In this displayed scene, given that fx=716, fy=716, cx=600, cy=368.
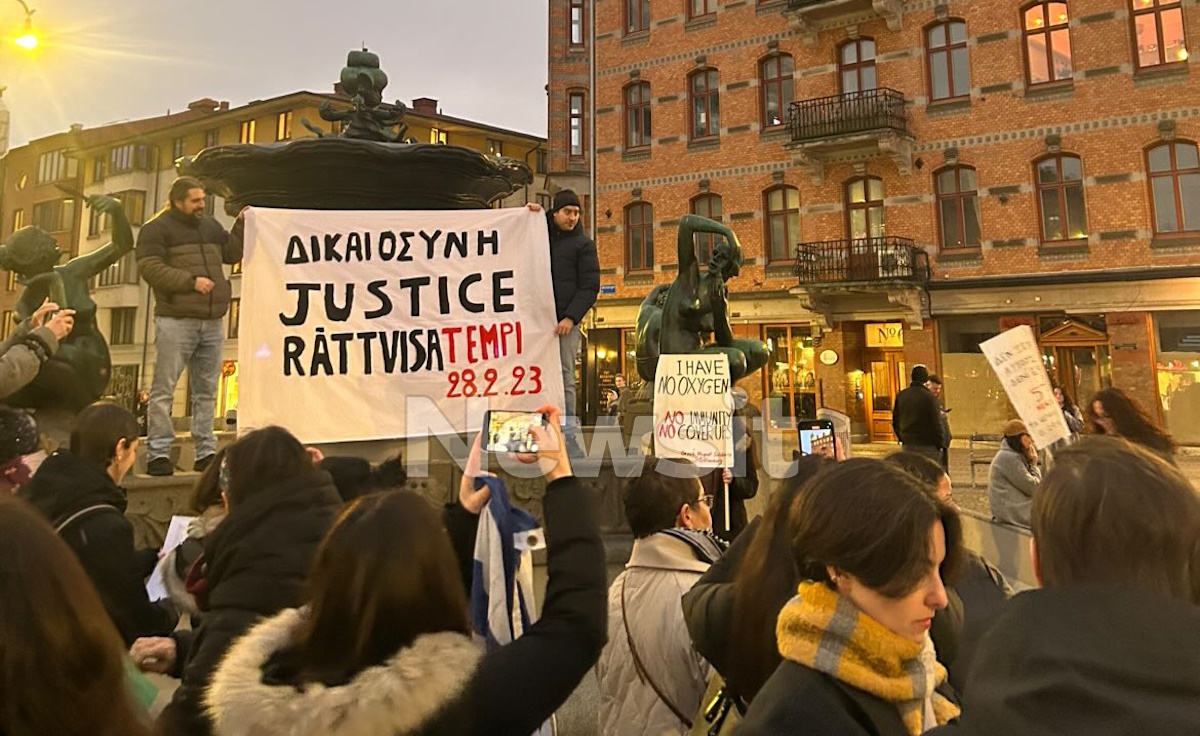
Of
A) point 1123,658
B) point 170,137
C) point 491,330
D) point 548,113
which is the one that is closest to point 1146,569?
point 1123,658

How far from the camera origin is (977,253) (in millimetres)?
19781

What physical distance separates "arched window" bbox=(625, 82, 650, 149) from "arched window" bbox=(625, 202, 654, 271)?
2.30m

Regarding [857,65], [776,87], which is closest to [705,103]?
[776,87]

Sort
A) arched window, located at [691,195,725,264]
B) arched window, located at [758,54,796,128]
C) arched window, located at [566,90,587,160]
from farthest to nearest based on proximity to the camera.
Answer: arched window, located at [566,90,587,160], arched window, located at [691,195,725,264], arched window, located at [758,54,796,128]

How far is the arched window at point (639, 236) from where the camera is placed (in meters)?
24.9

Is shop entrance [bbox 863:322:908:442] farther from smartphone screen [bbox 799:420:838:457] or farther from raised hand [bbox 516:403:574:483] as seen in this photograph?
raised hand [bbox 516:403:574:483]

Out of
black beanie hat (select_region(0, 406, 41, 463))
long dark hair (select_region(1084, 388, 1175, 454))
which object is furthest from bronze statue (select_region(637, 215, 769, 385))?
black beanie hat (select_region(0, 406, 41, 463))

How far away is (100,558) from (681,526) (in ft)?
6.41

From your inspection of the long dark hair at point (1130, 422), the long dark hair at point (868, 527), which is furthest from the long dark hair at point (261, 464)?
the long dark hair at point (1130, 422)

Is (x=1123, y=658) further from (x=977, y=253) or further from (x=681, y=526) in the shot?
(x=977, y=253)

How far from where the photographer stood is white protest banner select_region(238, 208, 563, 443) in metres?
3.79

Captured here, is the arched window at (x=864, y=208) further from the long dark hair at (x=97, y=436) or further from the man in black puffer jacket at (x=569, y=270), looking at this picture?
the long dark hair at (x=97, y=436)

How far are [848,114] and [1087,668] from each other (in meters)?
22.5

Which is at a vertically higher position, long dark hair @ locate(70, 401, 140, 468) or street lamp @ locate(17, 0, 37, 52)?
street lamp @ locate(17, 0, 37, 52)
